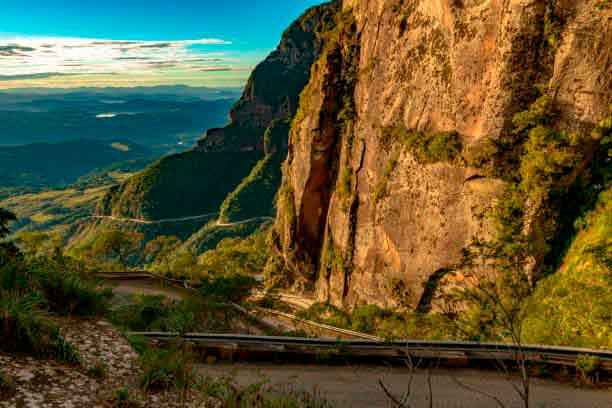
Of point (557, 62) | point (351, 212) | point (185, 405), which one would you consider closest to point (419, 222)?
point (351, 212)

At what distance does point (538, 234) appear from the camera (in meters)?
23.7

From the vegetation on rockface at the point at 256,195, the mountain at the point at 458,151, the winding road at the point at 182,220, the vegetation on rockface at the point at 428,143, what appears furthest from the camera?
the vegetation on rockface at the point at 256,195

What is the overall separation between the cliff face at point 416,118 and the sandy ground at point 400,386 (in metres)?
19.3

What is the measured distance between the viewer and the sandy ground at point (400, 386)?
7816mm

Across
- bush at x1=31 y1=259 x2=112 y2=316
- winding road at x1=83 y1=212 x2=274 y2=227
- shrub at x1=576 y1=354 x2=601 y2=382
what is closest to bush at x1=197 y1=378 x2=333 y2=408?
bush at x1=31 y1=259 x2=112 y2=316

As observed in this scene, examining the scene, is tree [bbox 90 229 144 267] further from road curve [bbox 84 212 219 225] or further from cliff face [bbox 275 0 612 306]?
road curve [bbox 84 212 219 225]

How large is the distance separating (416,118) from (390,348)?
26.8 m

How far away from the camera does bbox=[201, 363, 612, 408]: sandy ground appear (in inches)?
308

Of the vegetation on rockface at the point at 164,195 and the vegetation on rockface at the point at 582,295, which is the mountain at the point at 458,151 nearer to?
the vegetation on rockface at the point at 582,295

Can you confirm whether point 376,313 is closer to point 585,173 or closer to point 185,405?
point 585,173

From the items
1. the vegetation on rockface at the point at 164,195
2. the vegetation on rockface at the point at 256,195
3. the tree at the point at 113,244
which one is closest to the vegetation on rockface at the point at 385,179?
the tree at the point at 113,244

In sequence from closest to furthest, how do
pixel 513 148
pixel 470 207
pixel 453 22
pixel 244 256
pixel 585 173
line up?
1. pixel 585 173
2. pixel 513 148
3. pixel 470 207
4. pixel 453 22
5. pixel 244 256

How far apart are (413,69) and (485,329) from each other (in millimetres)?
21882

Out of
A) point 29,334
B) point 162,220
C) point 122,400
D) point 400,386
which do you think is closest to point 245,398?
point 122,400
